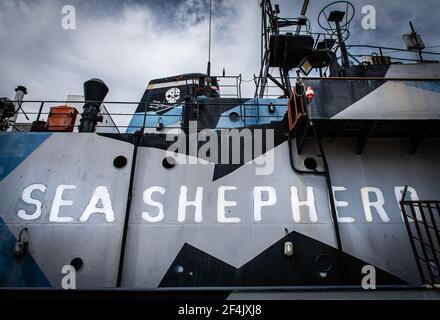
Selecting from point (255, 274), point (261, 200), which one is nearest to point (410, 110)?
point (261, 200)

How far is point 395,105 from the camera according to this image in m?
4.90

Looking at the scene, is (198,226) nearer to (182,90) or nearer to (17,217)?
(17,217)

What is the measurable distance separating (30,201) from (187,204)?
3.07 m

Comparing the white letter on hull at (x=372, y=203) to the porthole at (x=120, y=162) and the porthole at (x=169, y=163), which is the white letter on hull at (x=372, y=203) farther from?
the porthole at (x=120, y=162)

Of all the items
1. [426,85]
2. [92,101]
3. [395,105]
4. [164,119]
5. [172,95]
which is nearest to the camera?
[395,105]

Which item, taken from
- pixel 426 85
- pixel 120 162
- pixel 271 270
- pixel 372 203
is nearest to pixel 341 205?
pixel 372 203

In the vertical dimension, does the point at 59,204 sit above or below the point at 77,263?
above

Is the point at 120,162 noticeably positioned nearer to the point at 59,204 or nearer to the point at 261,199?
the point at 59,204

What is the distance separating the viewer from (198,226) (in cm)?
494

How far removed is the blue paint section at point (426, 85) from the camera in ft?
16.5

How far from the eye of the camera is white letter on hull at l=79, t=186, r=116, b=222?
5000 millimetres

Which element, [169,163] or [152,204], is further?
[169,163]

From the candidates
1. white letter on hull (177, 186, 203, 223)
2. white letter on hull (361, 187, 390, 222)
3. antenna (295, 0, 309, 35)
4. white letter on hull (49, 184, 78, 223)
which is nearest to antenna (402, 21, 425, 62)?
antenna (295, 0, 309, 35)
